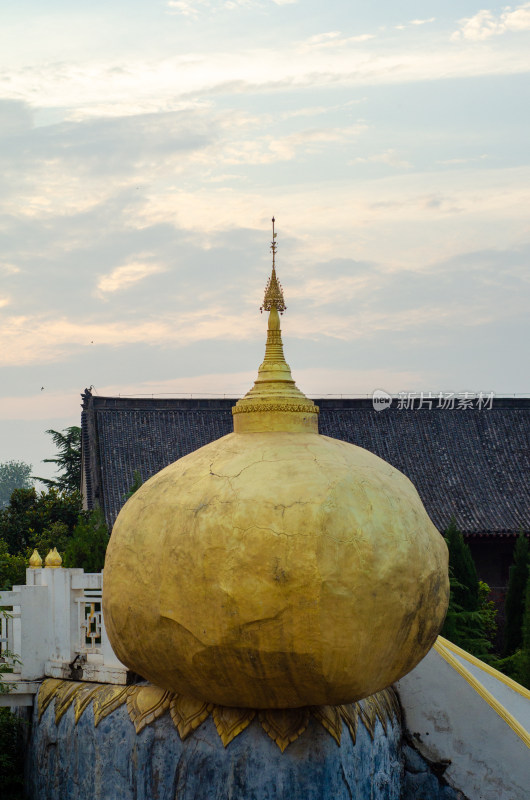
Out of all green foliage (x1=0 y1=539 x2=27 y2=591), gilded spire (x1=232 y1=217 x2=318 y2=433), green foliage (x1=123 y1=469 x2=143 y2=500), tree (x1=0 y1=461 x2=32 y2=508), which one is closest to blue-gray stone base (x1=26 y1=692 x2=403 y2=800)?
gilded spire (x1=232 y1=217 x2=318 y2=433)

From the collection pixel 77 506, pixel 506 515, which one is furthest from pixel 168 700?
pixel 506 515

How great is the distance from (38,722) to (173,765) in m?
2.26

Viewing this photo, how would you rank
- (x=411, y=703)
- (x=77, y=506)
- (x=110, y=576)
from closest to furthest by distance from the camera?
(x=110, y=576)
(x=411, y=703)
(x=77, y=506)

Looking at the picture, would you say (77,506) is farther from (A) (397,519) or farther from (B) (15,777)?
(A) (397,519)

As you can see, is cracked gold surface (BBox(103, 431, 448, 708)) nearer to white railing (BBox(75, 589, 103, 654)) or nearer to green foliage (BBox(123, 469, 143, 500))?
white railing (BBox(75, 589, 103, 654))

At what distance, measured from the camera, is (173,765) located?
28.7 ft

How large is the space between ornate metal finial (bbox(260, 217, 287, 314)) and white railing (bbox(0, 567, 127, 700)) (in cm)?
313

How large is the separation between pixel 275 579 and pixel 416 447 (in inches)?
940

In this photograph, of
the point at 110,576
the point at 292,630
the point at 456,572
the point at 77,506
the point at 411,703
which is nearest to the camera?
the point at 292,630

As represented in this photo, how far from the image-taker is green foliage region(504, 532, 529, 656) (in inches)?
864

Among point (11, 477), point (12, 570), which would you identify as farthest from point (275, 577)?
point (11, 477)

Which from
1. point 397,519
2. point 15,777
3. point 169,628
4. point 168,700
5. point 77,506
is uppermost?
point 77,506

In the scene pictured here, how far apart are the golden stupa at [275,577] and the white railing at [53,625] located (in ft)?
6.26

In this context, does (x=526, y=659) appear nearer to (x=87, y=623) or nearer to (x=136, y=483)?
(x=136, y=483)
